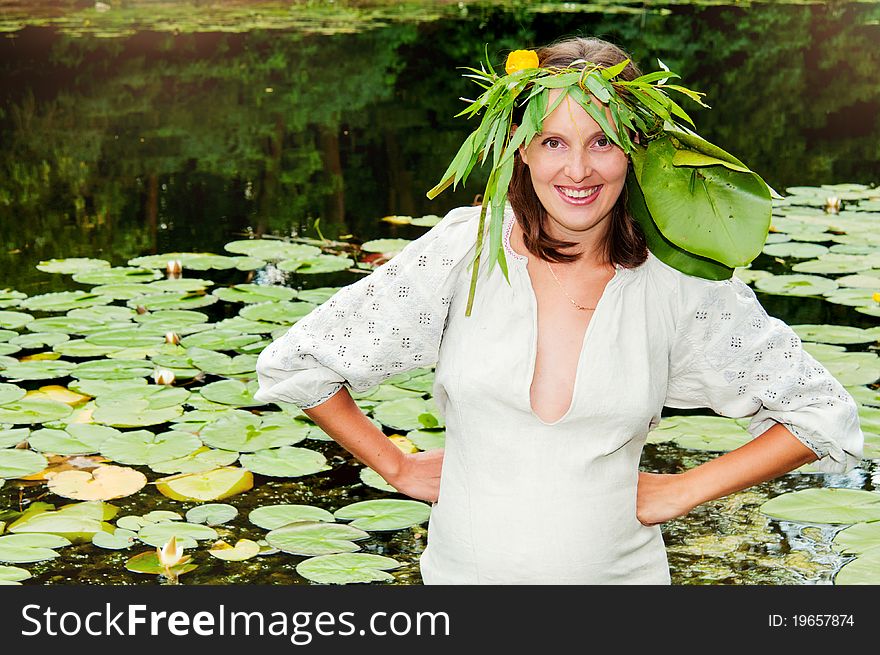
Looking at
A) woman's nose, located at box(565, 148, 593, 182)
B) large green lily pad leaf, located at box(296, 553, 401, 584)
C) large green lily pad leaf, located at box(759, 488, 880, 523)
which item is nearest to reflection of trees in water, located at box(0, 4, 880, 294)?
large green lily pad leaf, located at box(296, 553, 401, 584)

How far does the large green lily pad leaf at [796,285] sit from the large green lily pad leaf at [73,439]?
2610 mm

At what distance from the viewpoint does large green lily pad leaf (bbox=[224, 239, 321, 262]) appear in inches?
203

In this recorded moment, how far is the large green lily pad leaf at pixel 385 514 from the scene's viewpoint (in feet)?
9.53

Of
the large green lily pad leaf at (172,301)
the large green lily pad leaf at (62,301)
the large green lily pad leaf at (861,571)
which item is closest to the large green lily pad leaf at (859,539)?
the large green lily pad leaf at (861,571)

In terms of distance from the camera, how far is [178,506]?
117 inches

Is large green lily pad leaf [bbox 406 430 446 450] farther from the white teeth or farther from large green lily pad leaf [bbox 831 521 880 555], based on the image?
the white teeth

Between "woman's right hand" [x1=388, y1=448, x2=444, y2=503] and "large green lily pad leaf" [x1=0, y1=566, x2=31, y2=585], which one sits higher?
"woman's right hand" [x1=388, y1=448, x2=444, y2=503]

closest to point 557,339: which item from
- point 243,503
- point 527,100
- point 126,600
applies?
point 527,100

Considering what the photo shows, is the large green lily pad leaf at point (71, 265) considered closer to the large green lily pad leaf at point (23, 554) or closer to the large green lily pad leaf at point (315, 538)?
the large green lily pad leaf at point (23, 554)

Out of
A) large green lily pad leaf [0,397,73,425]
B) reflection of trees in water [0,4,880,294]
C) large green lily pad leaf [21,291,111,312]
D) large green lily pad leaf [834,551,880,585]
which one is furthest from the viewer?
reflection of trees in water [0,4,880,294]

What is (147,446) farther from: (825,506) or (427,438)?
(825,506)

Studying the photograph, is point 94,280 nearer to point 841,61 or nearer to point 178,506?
point 178,506

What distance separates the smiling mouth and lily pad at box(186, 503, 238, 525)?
1.56 m

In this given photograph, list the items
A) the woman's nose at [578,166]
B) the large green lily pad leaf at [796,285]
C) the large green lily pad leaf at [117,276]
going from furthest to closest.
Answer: the large green lily pad leaf at [117,276] → the large green lily pad leaf at [796,285] → the woman's nose at [578,166]
